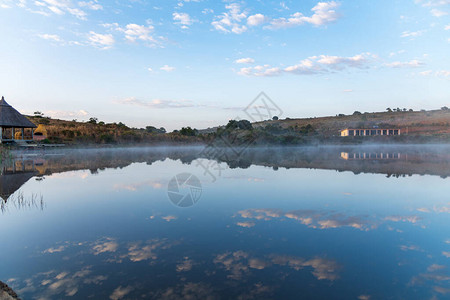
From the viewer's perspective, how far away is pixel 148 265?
4.62m

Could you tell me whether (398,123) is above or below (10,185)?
above

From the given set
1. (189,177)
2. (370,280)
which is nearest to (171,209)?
(370,280)

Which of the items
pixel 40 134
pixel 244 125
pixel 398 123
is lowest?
pixel 40 134

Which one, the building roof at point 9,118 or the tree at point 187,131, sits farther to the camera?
the tree at point 187,131

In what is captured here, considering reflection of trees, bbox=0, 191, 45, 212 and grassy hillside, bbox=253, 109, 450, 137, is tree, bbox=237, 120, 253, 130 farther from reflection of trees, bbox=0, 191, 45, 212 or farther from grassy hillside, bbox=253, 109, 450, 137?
reflection of trees, bbox=0, 191, 45, 212

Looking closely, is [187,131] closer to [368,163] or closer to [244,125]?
[244,125]

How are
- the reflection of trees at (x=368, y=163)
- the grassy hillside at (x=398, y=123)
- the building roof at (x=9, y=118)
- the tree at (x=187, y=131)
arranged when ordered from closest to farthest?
the reflection of trees at (x=368, y=163) < the building roof at (x=9, y=118) < the tree at (x=187, y=131) < the grassy hillside at (x=398, y=123)

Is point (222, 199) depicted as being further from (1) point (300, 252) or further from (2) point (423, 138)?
(2) point (423, 138)

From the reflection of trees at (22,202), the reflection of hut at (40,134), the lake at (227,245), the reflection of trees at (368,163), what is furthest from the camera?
the reflection of hut at (40,134)

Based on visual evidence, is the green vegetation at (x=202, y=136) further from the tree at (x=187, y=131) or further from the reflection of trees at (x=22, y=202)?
the reflection of trees at (x=22, y=202)

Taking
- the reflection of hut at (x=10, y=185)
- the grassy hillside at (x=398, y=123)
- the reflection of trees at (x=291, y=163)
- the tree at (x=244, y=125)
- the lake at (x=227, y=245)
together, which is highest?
the grassy hillside at (x=398, y=123)

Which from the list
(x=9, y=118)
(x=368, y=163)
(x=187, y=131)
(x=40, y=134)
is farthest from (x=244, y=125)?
(x=368, y=163)

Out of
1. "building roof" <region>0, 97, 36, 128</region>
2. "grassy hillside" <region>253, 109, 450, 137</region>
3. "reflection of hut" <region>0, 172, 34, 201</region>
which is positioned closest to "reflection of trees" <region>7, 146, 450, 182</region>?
"reflection of hut" <region>0, 172, 34, 201</region>

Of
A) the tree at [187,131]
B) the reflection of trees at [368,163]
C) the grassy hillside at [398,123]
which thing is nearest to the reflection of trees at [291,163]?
the reflection of trees at [368,163]
